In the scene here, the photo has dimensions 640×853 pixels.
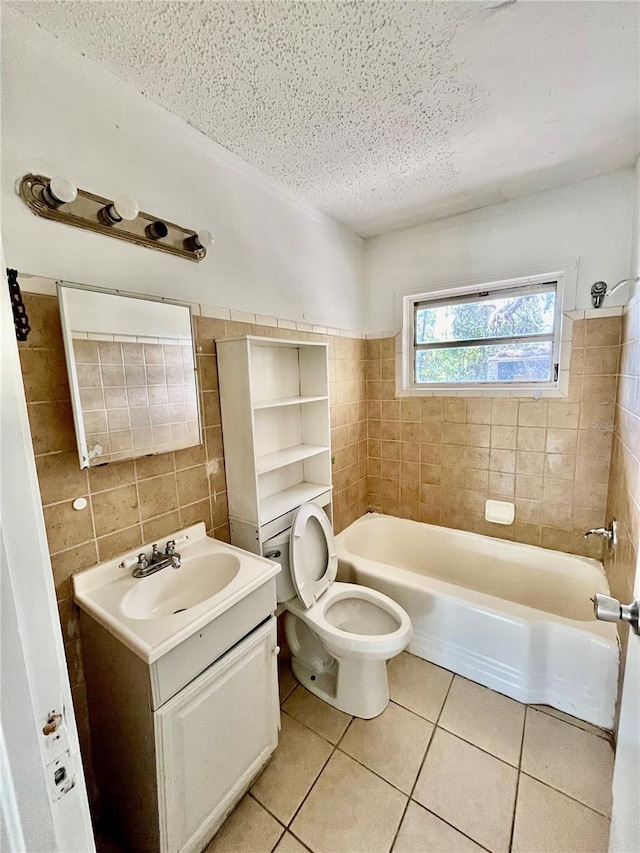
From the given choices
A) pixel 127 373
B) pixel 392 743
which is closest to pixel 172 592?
pixel 127 373

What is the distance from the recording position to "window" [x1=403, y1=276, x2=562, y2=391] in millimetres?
2078

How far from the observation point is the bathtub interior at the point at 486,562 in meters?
1.97

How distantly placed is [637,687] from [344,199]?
2267mm

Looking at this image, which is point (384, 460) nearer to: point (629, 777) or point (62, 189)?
point (629, 777)

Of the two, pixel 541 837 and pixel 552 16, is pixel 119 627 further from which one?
pixel 552 16

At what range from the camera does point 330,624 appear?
167 centimetres

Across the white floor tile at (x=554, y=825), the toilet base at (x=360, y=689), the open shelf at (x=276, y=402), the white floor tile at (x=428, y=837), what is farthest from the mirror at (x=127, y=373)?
the white floor tile at (x=554, y=825)

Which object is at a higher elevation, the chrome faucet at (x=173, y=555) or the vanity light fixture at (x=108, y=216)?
the vanity light fixture at (x=108, y=216)

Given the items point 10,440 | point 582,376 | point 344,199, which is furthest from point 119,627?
point 582,376

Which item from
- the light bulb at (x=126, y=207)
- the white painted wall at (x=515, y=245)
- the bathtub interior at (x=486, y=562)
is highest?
the white painted wall at (x=515, y=245)

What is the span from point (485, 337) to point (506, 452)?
76 cm

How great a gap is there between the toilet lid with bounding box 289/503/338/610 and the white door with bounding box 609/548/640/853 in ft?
3.78

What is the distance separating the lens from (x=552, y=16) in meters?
0.98

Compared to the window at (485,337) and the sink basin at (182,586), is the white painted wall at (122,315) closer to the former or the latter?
the sink basin at (182,586)
